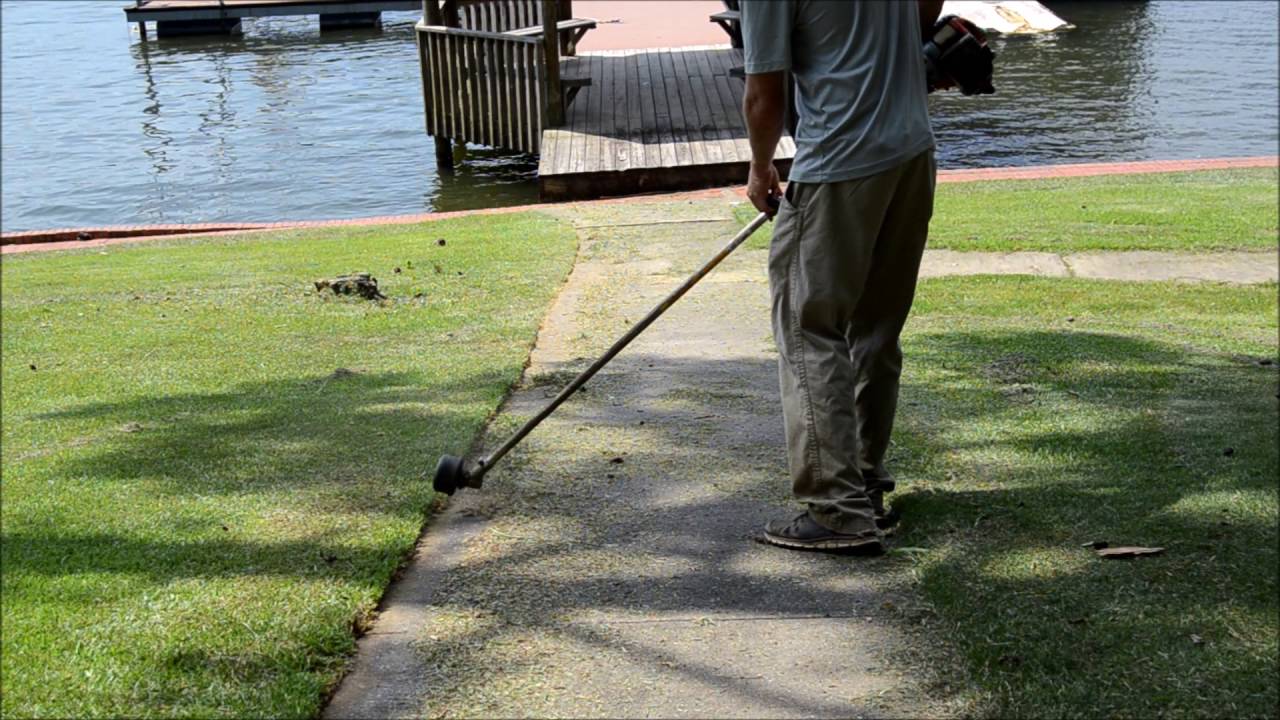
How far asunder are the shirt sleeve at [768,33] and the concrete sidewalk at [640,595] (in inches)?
54.4

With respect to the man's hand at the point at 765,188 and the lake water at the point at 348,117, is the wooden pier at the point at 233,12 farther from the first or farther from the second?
the man's hand at the point at 765,188

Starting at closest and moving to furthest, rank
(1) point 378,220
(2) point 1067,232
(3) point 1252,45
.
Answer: (2) point 1067,232, (1) point 378,220, (3) point 1252,45

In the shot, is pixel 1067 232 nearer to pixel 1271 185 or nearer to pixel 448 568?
pixel 1271 185

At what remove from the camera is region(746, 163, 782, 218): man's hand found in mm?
3787

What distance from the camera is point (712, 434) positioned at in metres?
5.21

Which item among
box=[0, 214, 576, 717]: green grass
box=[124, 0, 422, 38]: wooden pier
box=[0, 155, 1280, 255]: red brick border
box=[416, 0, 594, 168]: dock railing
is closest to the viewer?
box=[0, 214, 576, 717]: green grass

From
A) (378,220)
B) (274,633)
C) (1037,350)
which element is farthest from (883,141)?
(378,220)

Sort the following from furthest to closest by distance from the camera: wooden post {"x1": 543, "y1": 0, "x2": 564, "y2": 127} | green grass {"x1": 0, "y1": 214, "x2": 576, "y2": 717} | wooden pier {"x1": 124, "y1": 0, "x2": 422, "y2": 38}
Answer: wooden pier {"x1": 124, "y1": 0, "x2": 422, "y2": 38} < wooden post {"x1": 543, "y1": 0, "x2": 564, "y2": 127} < green grass {"x1": 0, "y1": 214, "x2": 576, "y2": 717}

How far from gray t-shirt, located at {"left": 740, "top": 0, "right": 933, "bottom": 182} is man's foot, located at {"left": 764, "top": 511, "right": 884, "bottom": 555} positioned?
996 millimetres

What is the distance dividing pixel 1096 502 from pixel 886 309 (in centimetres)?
96

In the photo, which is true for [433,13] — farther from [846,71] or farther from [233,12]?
[233,12]

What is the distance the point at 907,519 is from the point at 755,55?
4.89 feet

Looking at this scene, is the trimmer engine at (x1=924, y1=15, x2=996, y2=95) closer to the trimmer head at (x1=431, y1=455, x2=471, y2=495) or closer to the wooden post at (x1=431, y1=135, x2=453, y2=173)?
the trimmer head at (x1=431, y1=455, x2=471, y2=495)

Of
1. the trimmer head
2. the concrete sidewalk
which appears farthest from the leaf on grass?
the trimmer head
